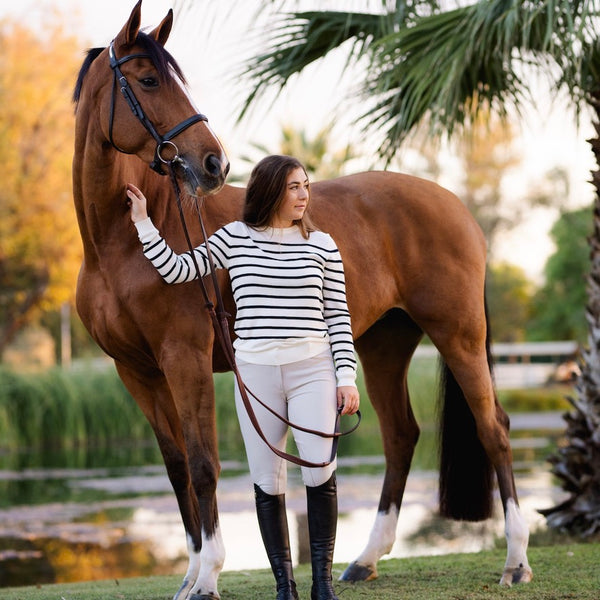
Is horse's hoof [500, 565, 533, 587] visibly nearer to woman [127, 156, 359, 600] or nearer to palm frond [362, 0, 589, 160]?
woman [127, 156, 359, 600]

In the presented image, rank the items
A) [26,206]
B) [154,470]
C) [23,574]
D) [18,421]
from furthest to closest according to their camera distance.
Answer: [26,206], [18,421], [154,470], [23,574]

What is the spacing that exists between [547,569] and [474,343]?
123 cm

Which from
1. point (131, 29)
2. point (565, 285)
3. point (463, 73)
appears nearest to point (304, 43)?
point (463, 73)

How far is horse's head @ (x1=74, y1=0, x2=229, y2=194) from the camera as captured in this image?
3541 mm

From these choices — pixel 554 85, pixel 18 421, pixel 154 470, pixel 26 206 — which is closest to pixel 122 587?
pixel 554 85

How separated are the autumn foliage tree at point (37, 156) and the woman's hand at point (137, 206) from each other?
69.3ft

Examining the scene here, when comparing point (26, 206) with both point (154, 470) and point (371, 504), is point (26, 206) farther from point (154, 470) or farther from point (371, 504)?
point (371, 504)

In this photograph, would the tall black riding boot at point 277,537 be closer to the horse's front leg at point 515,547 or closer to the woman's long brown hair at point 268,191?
the woman's long brown hair at point 268,191

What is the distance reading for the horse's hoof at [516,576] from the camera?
4.43 metres

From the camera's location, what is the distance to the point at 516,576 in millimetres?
4465

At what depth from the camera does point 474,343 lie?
4.87 metres

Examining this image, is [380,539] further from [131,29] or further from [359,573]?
[131,29]

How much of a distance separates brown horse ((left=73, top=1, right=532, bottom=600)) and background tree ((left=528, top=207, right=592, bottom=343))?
26.3m

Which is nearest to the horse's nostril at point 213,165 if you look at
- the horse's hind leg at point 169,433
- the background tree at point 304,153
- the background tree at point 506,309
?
the horse's hind leg at point 169,433
